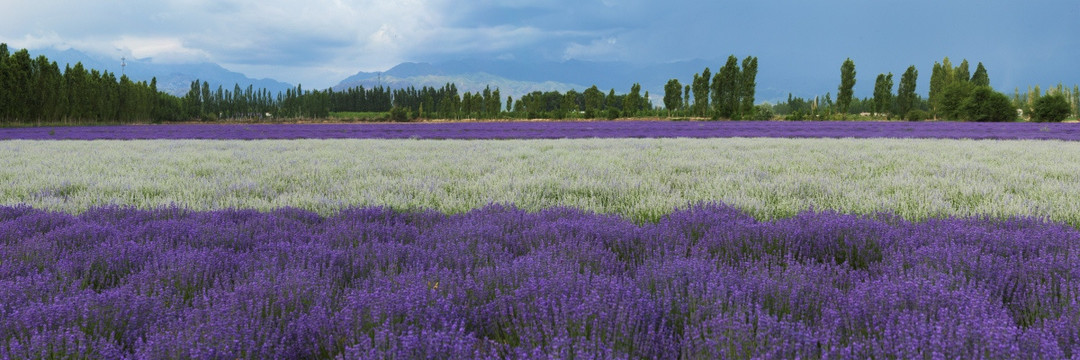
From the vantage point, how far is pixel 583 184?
6559 millimetres

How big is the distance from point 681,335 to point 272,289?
1555 mm

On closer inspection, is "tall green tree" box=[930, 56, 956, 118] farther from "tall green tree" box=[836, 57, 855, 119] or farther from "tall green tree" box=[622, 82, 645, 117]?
"tall green tree" box=[622, 82, 645, 117]

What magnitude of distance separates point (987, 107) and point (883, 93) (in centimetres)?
1900

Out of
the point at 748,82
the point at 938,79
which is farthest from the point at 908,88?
the point at 748,82

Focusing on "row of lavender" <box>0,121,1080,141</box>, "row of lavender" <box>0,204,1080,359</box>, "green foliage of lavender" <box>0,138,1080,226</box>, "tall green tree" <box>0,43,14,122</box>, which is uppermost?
"tall green tree" <box>0,43,14,122</box>

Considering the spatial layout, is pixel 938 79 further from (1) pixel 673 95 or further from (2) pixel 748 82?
(1) pixel 673 95

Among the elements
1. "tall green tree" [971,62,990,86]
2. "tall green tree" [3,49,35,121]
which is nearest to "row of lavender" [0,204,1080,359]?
"tall green tree" [3,49,35,121]

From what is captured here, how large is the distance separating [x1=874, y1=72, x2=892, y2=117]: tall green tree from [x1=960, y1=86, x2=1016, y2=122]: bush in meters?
15.7

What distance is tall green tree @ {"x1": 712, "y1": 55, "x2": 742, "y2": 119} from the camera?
2532 inches

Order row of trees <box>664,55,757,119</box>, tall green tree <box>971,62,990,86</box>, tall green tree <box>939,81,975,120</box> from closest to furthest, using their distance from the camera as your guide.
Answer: tall green tree <box>939,81,975,120</box> → row of trees <box>664,55,757,119</box> → tall green tree <box>971,62,990,86</box>

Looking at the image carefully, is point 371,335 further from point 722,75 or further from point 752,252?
point 722,75

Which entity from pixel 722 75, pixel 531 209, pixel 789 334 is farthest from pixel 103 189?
pixel 722 75

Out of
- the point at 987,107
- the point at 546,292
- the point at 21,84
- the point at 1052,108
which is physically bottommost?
the point at 546,292

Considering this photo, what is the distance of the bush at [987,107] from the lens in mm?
48375
